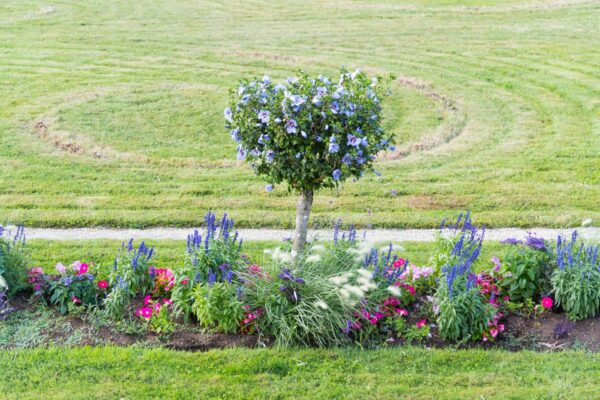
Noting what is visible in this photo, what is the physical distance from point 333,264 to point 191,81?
46.4 ft

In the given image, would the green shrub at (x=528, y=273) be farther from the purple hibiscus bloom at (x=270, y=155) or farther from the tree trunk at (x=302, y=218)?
the purple hibiscus bloom at (x=270, y=155)

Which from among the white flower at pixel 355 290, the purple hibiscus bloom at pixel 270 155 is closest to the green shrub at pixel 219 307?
the white flower at pixel 355 290

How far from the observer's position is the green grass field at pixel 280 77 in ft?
40.4

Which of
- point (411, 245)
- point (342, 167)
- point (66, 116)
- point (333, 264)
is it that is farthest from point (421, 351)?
point (66, 116)

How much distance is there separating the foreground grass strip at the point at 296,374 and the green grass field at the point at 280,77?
4337 millimetres

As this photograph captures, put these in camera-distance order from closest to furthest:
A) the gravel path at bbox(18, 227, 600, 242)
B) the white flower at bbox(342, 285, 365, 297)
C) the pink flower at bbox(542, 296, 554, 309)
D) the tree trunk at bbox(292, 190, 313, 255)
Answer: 1. the white flower at bbox(342, 285, 365, 297)
2. the pink flower at bbox(542, 296, 554, 309)
3. the tree trunk at bbox(292, 190, 313, 255)
4. the gravel path at bbox(18, 227, 600, 242)

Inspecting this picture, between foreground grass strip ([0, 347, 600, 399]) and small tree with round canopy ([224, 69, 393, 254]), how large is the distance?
1947mm

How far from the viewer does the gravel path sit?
11.0m

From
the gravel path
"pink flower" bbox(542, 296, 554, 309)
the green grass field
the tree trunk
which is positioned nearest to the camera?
"pink flower" bbox(542, 296, 554, 309)

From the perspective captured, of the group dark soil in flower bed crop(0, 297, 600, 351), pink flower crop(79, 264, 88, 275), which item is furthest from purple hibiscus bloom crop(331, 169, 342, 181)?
pink flower crop(79, 264, 88, 275)

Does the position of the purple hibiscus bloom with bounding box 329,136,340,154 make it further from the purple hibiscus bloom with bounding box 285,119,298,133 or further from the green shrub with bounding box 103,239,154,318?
the green shrub with bounding box 103,239,154,318

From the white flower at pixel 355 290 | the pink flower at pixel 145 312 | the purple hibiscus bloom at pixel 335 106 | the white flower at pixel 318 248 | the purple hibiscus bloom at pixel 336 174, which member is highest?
the purple hibiscus bloom at pixel 335 106

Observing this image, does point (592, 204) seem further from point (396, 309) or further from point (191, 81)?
point (191, 81)

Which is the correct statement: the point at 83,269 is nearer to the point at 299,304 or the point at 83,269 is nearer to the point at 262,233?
the point at 299,304
